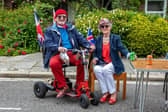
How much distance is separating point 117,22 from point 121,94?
3.57 m

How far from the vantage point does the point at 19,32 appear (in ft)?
32.2

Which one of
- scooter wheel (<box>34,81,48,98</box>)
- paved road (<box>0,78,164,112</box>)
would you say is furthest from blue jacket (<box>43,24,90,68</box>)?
paved road (<box>0,78,164,112</box>)

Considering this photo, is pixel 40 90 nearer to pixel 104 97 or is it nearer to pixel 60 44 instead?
pixel 60 44

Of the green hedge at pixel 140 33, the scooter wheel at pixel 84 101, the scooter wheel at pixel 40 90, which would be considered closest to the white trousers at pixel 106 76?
the scooter wheel at pixel 84 101

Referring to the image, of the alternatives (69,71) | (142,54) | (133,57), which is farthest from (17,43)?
(133,57)

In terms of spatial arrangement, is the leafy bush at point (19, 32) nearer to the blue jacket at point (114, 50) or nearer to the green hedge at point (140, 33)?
the green hedge at point (140, 33)

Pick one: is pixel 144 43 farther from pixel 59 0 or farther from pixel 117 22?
pixel 59 0

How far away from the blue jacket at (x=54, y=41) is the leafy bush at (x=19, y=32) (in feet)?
14.5

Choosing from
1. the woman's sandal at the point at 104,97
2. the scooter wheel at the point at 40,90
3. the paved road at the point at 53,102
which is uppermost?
the scooter wheel at the point at 40,90

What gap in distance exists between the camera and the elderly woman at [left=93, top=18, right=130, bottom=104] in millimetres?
4938

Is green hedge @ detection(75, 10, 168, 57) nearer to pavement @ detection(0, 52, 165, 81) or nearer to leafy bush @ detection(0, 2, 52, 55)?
pavement @ detection(0, 52, 165, 81)

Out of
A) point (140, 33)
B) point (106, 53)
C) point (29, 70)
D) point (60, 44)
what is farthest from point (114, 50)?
point (140, 33)

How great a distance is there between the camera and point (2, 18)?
11.1 metres

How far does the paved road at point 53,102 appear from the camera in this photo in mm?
4672
